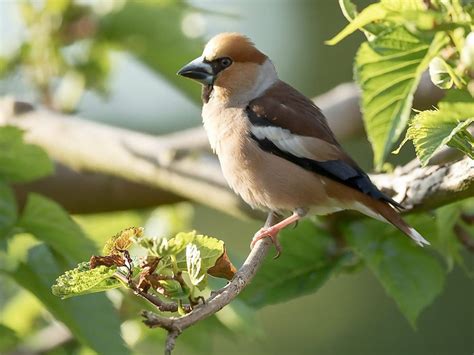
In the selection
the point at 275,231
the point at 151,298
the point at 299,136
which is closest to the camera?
the point at 151,298

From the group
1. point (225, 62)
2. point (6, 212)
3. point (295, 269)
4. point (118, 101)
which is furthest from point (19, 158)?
point (118, 101)

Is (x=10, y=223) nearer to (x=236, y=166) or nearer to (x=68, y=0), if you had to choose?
(x=236, y=166)

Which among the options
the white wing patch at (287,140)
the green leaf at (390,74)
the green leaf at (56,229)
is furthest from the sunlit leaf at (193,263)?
the white wing patch at (287,140)

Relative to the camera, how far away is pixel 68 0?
3664 mm

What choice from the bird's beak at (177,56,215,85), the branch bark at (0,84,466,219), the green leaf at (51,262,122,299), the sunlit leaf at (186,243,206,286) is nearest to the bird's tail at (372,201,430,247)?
the branch bark at (0,84,466,219)

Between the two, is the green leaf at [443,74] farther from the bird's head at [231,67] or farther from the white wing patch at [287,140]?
the bird's head at [231,67]

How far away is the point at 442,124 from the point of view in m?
1.78

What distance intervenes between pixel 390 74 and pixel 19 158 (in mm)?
1133

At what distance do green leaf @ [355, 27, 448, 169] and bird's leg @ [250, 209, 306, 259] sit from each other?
32.0 inches

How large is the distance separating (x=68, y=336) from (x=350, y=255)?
3.40ft

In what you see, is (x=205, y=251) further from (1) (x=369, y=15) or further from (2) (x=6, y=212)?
(2) (x=6, y=212)

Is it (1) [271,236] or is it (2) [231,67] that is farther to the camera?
(2) [231,67]

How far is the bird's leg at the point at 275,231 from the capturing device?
2613 mm

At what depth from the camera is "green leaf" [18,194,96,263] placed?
7.92 feet
